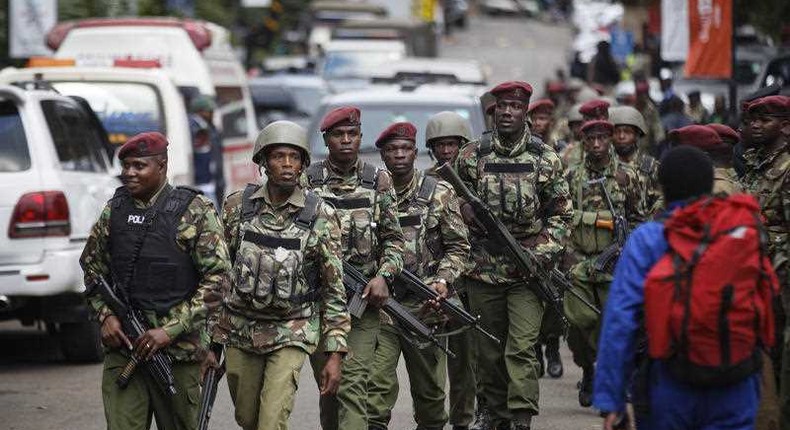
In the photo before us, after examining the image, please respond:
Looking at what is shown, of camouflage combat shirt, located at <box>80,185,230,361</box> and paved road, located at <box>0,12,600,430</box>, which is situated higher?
camouflage combat shirt, located at <box>80,185,230,361</box>

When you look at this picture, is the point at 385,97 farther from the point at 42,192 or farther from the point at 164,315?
the point at 164,315

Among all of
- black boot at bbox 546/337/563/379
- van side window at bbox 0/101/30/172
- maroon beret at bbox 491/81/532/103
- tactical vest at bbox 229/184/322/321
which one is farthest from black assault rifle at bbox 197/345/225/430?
black boot at bbox 546/337/563/379

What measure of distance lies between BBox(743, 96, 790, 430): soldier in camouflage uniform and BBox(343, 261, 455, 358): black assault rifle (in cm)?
166

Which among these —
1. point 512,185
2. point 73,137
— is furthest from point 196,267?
point 73,137

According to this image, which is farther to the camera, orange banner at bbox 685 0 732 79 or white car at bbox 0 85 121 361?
orange banner at bbox 685 0 732 79

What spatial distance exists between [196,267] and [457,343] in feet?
8.74

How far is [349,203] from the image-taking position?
7.88 m

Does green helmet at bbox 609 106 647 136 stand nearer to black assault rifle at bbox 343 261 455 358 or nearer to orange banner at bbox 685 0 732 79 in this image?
black assault rifle at bbox 343 261 455 358

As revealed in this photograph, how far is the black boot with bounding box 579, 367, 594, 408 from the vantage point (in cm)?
1030

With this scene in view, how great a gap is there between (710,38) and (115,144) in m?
6.84

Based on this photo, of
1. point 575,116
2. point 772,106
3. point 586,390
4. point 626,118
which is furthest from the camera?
point 575,116

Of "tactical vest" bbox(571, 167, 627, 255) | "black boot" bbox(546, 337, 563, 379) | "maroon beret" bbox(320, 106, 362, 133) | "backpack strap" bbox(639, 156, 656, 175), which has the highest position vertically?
"maroon beret" bbox(320, 106, 362, 133)

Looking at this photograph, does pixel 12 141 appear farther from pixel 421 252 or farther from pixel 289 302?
pixel 289 302

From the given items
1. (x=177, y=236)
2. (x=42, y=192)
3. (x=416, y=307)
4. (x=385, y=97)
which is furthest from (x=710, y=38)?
(x=177, y=236)
